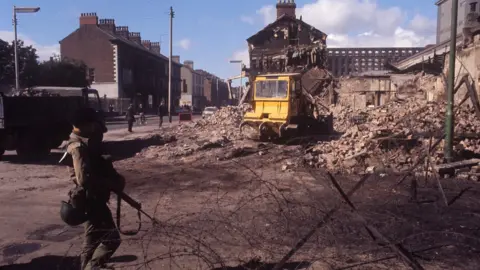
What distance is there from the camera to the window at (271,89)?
17219mm

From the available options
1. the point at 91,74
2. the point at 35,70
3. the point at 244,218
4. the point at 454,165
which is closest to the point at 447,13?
the point at 91,74

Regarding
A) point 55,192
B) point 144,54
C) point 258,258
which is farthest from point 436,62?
point 144,54

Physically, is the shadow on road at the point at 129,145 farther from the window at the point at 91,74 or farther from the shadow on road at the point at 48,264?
the window at the point at 91,74

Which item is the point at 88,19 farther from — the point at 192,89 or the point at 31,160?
the point at 31,160

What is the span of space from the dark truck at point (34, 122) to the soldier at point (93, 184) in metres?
11.1

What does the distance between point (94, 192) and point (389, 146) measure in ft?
33.1

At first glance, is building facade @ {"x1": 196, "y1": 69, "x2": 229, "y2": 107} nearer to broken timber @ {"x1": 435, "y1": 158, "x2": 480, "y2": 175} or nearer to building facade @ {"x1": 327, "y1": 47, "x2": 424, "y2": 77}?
building facade @ {"x1": 327, "y1": 47, "x2": 424, "y2": 77}

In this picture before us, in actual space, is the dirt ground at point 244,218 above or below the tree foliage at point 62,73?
below

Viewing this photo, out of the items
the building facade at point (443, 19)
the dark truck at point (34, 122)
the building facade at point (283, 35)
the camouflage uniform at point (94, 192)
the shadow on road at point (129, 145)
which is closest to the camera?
the camouflage uniform at point (94, 192)

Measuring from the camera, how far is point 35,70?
40.9 m

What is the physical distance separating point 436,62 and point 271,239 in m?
25.4

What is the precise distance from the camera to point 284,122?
1692cm

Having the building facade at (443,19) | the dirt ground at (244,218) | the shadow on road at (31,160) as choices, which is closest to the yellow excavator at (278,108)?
the dirt ground at (244,218)

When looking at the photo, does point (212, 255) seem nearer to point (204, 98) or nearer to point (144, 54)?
point (144, 54)
